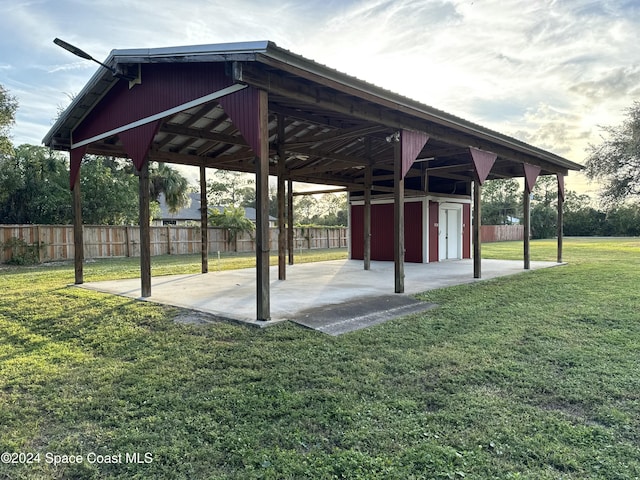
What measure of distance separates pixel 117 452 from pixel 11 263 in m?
Result: 15.2

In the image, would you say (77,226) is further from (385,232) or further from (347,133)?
(385,232)

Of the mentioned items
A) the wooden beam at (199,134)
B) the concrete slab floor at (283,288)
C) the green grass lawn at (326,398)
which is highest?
the wooden beam at (199,134)

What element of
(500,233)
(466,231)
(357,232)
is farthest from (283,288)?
(500,233)

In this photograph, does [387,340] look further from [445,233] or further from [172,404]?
[445,233]

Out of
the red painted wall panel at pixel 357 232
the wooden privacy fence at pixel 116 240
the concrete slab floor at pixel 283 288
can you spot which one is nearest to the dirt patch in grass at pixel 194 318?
the concrete slab floor at pixel 283 288

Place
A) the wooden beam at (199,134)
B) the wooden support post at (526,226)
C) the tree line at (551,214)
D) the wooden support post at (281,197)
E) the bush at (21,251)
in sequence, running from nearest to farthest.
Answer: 1. the wooden beam at (199,134)
2. the wooden support post at (281,197)
3. the wooden support post at (526,226)
4. the bush at (21,251)
5. the tree line at (551,214)

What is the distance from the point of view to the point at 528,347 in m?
4.16

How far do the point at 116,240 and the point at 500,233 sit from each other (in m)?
31.3

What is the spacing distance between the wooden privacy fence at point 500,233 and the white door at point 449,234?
63.6 feet

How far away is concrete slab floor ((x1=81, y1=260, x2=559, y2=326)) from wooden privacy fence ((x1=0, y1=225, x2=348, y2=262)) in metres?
8.46

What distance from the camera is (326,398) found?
2.98 meters

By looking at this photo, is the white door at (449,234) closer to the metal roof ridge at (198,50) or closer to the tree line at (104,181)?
the metal roof ridge at (198,50)

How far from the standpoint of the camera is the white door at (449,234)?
46.8 ft

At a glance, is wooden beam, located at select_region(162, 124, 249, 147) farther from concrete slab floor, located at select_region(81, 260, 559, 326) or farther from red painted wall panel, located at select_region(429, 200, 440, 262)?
red painted wall panel, located at select_region(429, 200, 440, 262)
